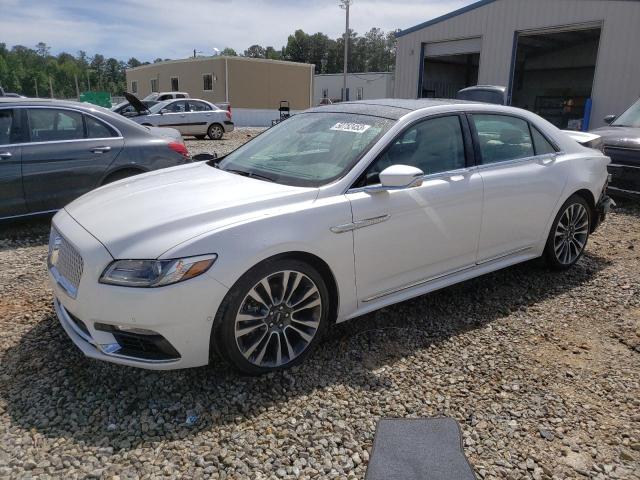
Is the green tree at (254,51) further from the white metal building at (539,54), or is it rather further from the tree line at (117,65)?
the white metal building at (539,54)

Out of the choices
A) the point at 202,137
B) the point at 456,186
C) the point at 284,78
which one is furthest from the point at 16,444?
the point at 284,78

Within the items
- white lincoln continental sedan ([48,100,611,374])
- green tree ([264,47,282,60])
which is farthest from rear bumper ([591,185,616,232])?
green tree ([264,47,282,60])

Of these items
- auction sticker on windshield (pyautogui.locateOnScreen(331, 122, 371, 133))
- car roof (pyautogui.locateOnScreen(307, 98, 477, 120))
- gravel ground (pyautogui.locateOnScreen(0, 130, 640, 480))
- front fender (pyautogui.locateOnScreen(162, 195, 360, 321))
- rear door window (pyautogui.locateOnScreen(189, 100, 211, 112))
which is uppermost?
car roof (pyautogui.locateOnScreen(307, 98, 477, 120))

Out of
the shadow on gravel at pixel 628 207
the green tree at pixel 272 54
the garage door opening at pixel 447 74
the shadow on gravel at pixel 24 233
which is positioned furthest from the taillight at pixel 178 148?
the green tree at pixel 272 54

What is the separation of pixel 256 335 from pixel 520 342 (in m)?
1.90

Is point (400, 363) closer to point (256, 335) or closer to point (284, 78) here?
point (256, 335)

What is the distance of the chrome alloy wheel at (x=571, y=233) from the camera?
15.1 ft

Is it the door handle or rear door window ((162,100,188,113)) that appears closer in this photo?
the door handle

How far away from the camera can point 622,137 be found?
24.8 feet

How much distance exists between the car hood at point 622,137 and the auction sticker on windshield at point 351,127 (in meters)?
5.58

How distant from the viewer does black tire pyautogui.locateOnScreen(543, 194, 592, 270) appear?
4570mm

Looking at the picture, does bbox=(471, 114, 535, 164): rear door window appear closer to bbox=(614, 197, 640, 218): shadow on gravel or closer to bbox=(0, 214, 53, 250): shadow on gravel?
bbox=(614, 197, 640, 218): shadow on gravel

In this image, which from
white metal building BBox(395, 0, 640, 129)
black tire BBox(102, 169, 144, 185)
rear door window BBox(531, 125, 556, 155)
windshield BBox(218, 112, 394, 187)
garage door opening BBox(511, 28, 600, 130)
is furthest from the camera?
garage door opening BBox(511, 28, 600, 130)

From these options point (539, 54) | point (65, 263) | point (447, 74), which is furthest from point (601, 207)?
point (539, 54)
